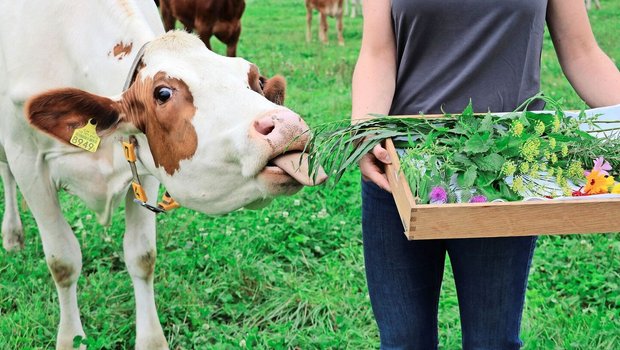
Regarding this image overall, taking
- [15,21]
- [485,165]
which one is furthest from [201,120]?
[15,21]

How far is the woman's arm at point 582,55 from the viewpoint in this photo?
6.95 feet

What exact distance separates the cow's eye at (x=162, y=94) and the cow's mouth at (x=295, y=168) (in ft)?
1.39

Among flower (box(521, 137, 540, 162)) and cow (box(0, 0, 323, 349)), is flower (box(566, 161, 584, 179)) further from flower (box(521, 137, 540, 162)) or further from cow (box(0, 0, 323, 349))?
cow (box(0, 0, 323, 349))

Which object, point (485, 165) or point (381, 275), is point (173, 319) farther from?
point (485, 165)

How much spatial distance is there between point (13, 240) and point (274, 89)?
2327mm

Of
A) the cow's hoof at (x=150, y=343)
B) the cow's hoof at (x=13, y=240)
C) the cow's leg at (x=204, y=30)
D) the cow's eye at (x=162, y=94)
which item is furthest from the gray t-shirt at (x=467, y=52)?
the cow's leg at (x=204, y=30)

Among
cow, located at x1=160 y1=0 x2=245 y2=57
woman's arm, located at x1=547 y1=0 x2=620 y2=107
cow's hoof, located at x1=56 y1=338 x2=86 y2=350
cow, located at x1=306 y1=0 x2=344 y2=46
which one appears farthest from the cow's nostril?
cow, located at x1=306 y1=0 x2=344 y2=46

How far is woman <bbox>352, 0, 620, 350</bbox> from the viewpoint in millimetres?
2053

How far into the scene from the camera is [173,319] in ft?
11.5

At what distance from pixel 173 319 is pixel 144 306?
0.20 metres

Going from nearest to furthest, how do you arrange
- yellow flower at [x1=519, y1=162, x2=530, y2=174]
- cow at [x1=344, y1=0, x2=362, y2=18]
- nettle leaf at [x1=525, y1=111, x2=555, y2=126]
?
yellow flower at [x1=519, y1=162, x2=530, y2=174] < nettle leaf at [x1=525, y1=111, x2=555, y2=126] < cow at [x1=344, y1=0, x2=362, y2=18]

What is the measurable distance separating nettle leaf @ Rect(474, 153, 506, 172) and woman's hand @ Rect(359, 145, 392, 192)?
223 mm

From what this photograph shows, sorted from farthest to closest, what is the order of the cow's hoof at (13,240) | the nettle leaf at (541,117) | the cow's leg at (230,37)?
1. the cow's leg at (230,37)
2. the cow's hoof at (13,240)
3. the nettle leaf at (541,117)

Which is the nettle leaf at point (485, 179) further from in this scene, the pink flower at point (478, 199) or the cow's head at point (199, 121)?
the cow's head at point (199, 121)
